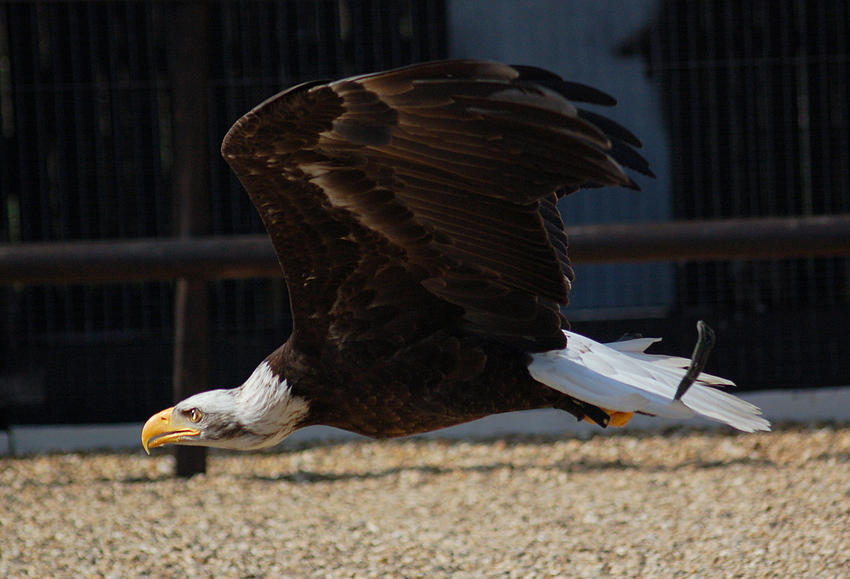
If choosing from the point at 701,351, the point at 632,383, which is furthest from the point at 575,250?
the point at 701,351

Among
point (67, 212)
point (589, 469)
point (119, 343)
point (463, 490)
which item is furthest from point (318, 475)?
point (67, 212)

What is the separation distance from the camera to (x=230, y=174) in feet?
15.6

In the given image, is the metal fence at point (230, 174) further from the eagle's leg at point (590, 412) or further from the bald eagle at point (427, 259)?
the bald eagle at point (427, 259)

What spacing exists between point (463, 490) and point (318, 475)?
2.22ft

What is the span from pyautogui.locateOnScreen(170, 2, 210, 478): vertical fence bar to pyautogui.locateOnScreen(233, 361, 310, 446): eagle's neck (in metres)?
1.66

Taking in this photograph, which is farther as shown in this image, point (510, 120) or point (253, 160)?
point (253, 160)

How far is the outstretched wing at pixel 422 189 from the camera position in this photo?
4.79ft

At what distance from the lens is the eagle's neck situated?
2.01 meters

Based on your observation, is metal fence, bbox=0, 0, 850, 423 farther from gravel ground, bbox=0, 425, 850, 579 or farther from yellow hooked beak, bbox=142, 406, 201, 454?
yellow hooked beak, bbox=142, 406, 201, 454

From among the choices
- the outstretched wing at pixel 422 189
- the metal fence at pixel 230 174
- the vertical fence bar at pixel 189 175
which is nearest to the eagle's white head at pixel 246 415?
the outstretched wing at pixel 422 189

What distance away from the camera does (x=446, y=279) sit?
1.96 m

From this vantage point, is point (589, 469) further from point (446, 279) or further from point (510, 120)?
point (510, 120)

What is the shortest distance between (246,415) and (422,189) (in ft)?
2.29

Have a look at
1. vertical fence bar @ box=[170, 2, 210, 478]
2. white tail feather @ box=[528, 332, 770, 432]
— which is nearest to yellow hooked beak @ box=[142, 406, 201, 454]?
white tail feather @ box=[528, 332, 770, 432]
